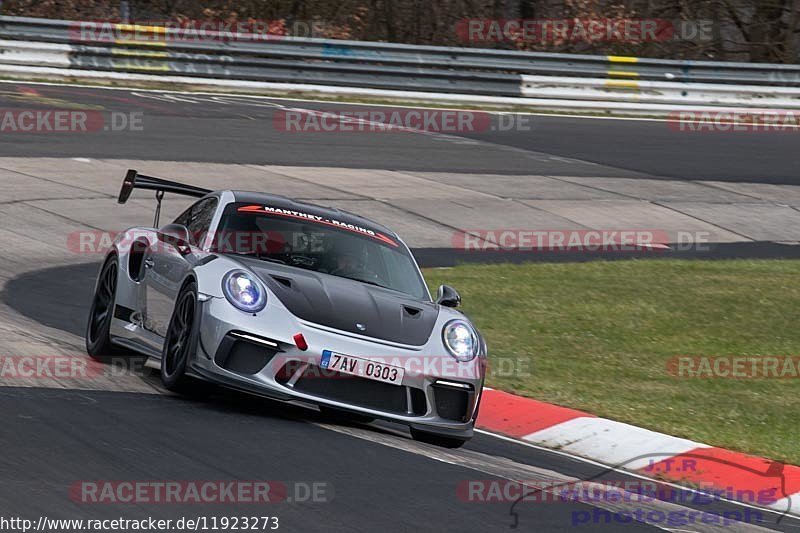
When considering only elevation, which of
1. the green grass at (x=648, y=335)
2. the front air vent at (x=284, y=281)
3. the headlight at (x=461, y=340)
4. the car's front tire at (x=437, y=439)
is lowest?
the green grass at (x=648, y=335)

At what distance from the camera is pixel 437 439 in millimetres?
7395

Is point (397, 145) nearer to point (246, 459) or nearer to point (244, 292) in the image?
point (244, 292)

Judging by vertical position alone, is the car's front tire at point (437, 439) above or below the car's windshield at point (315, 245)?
below

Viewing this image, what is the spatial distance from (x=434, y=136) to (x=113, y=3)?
40.0 feet

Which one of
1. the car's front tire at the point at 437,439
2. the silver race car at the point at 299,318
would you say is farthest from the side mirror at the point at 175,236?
the car's front tire at the point at 437,439

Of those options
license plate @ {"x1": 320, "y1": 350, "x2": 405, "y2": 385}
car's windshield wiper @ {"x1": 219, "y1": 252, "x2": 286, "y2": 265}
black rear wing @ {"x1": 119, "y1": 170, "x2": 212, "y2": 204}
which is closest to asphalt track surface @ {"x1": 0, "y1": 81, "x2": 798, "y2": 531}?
license plate @ {"x1": 320, "y1": 350, "x2": 405, "y2": 385}

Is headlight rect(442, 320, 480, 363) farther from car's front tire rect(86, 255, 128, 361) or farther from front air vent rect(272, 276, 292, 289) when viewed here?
car's front tire rect(86, 255, 128, 361)

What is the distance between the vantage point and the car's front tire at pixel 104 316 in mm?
8758

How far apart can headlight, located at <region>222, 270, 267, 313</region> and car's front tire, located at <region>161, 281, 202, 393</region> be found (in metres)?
0.20

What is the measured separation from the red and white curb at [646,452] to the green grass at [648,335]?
203 millimetres

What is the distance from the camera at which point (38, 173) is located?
16.6 metres

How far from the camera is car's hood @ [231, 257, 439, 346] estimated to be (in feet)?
23.5

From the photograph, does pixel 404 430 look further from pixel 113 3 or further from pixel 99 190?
pixel 113 3

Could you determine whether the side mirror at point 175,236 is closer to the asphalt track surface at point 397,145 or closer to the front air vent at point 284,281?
the front air vent at point 284,281
